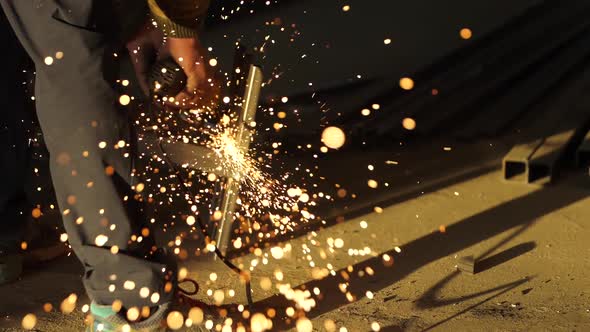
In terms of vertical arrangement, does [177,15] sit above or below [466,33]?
above

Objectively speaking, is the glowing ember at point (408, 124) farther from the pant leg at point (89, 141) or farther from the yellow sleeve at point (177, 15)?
the pant leg at point (89, 141)

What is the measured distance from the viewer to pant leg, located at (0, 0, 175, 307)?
1.96 meters

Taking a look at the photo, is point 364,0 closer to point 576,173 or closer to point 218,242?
point 576,173

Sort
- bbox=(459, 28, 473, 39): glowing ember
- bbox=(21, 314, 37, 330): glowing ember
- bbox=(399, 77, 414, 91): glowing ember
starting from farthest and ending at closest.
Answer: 1. bbox=(459, 28, 473, 39): glowing ember
2. bbox=(399, 77, 414, 91): glowing ember
3. bbox=(21, 314, 37, 330): glowing ember

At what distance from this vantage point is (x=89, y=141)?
6.52ft

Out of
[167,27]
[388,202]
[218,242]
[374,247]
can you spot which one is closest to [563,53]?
[388,202]

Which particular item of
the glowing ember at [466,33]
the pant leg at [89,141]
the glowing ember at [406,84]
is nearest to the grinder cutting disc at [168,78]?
the pant leg at [89,141]

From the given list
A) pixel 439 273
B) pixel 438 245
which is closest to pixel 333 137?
pixel 438 245

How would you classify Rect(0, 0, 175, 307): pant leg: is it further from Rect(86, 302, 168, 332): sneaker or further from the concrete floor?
the concrete floor

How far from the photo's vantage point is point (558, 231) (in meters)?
3.01

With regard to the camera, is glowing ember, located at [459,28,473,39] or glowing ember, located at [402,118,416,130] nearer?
glowing ember, located at [402,118,416,130]

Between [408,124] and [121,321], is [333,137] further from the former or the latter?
[121,321]

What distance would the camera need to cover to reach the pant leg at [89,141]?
6.43ft

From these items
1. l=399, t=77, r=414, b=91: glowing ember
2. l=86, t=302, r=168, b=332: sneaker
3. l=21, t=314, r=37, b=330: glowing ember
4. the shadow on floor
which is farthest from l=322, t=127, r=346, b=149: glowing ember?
l=86, t=302, r=168, b=332: sneaker
